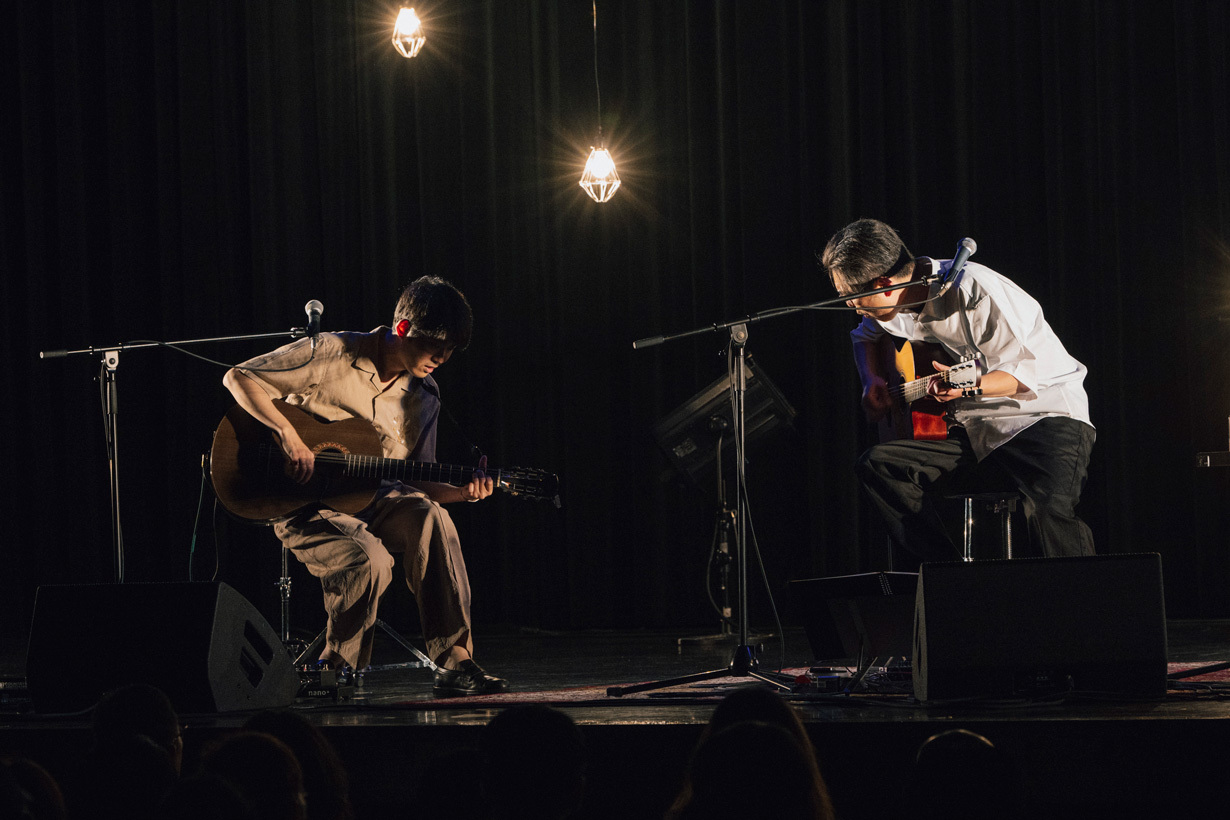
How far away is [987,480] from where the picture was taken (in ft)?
12.6

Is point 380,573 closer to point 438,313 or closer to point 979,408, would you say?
point 438,313

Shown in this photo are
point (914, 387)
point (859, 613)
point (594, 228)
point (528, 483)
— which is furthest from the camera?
point (594, 228)

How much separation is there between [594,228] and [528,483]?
219 cm

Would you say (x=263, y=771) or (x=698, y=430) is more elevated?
(x=698, y=430)

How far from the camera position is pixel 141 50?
620 centimetres

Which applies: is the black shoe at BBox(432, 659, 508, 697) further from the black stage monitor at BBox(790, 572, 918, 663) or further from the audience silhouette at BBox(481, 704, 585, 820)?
the audience silhouette at BBox(481, 704, 585, 820)

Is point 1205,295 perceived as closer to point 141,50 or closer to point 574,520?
point 574,520

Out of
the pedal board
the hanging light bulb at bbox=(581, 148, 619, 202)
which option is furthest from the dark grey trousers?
the hanging light bulb at bbox=(581, 148, 619, 202)

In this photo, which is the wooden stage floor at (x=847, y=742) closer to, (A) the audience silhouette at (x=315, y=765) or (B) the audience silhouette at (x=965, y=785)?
(A) the audience silhouette at (x=315, y=765)

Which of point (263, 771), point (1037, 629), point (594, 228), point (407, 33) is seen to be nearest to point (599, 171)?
point (594, 228)

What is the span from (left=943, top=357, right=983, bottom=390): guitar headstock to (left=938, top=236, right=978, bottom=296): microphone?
39 centimetres

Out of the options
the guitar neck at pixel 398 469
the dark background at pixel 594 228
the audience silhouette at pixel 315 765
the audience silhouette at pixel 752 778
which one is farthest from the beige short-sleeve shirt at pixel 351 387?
the audience silhouette at pixel 752 778

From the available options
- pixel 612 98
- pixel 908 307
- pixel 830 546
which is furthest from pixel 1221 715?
pixel 612 98

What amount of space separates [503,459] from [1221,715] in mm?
3847
